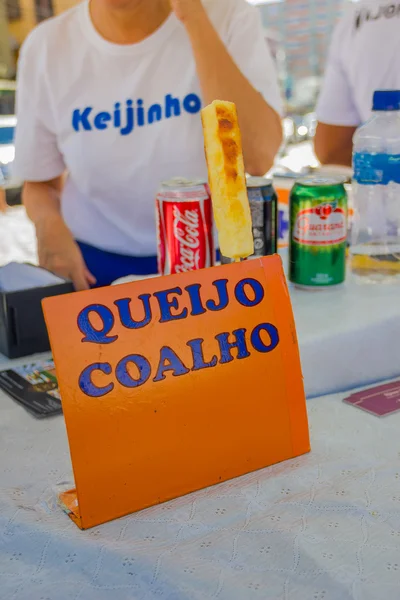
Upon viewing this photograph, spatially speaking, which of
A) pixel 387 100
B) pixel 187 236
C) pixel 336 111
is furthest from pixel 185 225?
pixel 336 111

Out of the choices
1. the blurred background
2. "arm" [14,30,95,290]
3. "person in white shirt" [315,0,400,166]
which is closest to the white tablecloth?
"arm" [14,30,95,290]

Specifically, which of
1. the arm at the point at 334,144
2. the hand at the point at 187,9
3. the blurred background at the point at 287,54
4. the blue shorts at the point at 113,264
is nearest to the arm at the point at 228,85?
the hand at the point at 187,9

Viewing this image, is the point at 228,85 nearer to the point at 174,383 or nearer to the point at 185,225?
the point at 185,225

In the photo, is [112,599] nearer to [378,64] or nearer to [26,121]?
[26,121]

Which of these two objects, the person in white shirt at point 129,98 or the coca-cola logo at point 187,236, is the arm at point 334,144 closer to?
the person in white shirt at point 129,98

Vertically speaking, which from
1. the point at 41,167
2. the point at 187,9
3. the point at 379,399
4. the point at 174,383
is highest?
the point at 187,9

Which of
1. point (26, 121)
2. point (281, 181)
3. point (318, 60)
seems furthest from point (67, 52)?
point (318, 60)

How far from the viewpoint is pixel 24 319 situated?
1.02 metres

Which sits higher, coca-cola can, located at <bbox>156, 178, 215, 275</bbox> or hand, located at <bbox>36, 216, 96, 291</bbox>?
coca-cola can, located at <bbox>156, 178, 215, 275</bbox>

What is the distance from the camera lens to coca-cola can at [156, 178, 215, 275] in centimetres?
92

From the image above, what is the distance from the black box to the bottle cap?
1.95ft

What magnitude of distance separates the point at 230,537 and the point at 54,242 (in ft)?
3.15

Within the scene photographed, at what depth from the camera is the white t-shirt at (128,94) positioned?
137 centimetres

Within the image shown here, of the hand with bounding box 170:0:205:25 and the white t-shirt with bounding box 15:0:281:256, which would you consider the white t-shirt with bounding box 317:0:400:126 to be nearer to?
the white t-shirt with bounding box 15:0:281:256
